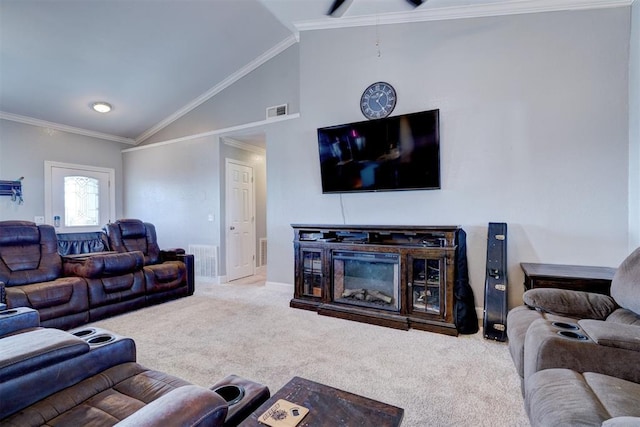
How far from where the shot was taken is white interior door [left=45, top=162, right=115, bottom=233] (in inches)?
214

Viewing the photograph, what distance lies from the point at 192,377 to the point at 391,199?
2701 millimetres

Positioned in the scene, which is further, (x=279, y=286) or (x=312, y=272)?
(x=279, y=286)

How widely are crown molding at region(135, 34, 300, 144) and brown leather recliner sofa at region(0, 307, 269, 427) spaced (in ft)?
14.6

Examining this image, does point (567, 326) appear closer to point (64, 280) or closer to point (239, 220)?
point (64, 280)

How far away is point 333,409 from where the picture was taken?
45.5 inches

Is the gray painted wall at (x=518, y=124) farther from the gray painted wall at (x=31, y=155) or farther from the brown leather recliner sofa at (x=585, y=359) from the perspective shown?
the gray painted wall at (x=31, y=155)

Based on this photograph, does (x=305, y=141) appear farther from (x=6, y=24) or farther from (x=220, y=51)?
(x=6, y=24)

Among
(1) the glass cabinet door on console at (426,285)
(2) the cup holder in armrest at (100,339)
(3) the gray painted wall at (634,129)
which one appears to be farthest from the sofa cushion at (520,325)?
(2) the cup holder in armrest at (100,339)

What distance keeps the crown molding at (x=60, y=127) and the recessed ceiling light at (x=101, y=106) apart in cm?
99

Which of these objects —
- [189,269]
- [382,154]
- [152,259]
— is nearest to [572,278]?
[382,154]

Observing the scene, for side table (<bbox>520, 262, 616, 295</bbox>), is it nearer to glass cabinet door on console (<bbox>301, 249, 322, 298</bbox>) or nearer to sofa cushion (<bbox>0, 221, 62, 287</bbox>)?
glass cabinet door on console (<bbox>301, 249, 322, 298</bbox>)

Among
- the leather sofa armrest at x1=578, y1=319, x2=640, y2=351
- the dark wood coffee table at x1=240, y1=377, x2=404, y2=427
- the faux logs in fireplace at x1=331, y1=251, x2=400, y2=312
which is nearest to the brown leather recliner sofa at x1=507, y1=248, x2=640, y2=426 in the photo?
the leather sofa armrest at x1=578, y1=319, x2=640, y2=351

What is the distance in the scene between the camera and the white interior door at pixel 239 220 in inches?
213

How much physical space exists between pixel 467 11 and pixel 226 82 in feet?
12.1
